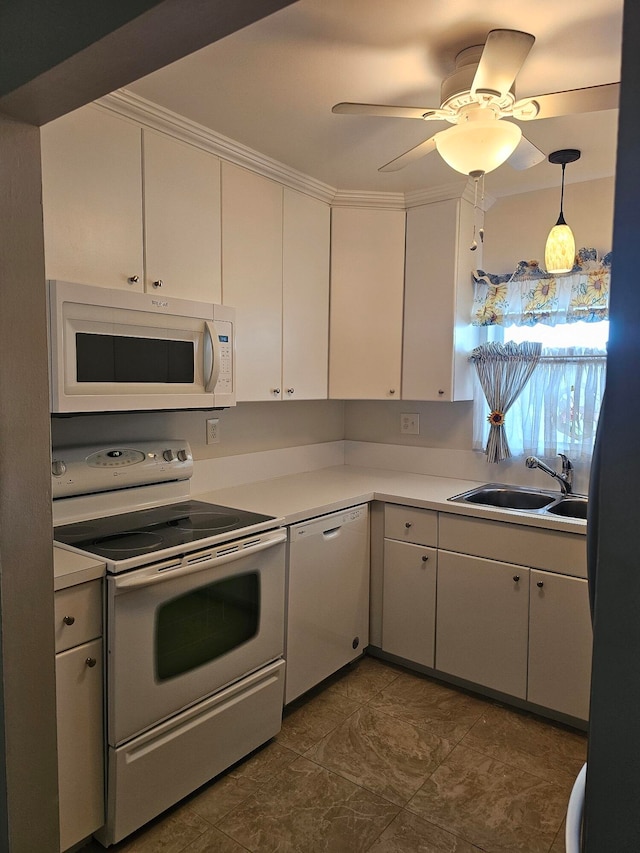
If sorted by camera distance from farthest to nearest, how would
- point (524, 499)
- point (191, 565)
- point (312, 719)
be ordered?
point (524, 499), point (312, 719), point (191, 565)

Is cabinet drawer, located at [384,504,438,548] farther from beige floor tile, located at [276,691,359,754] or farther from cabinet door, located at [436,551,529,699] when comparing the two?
beige floor tile, located at [276,691,359,754]

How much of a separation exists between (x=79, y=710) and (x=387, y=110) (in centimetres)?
192

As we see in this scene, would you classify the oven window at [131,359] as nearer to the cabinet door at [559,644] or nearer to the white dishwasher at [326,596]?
the white dishwasher at [326,596]

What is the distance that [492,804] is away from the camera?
78.1 inches

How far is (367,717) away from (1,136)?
237cm

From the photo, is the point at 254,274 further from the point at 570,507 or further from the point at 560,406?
the point at 570,507

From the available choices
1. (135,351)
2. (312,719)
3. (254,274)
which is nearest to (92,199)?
(135,351)

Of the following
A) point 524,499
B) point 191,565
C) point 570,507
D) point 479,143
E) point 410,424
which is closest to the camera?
point 479,143

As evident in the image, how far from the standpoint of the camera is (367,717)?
245cm

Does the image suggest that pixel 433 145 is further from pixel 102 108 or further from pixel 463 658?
pixel 463 658

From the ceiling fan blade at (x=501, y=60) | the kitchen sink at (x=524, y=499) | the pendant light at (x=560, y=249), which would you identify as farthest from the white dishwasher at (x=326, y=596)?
the ceiling fan blade at (x=501, y=60)

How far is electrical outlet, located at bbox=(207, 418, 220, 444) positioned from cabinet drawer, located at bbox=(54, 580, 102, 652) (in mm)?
1127

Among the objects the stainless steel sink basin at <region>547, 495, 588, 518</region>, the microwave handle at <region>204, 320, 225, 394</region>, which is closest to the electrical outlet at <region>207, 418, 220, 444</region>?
the microwave handle at <region>204, 320, 225, 394</region>

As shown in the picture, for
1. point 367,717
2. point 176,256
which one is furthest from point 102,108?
point 367,717
